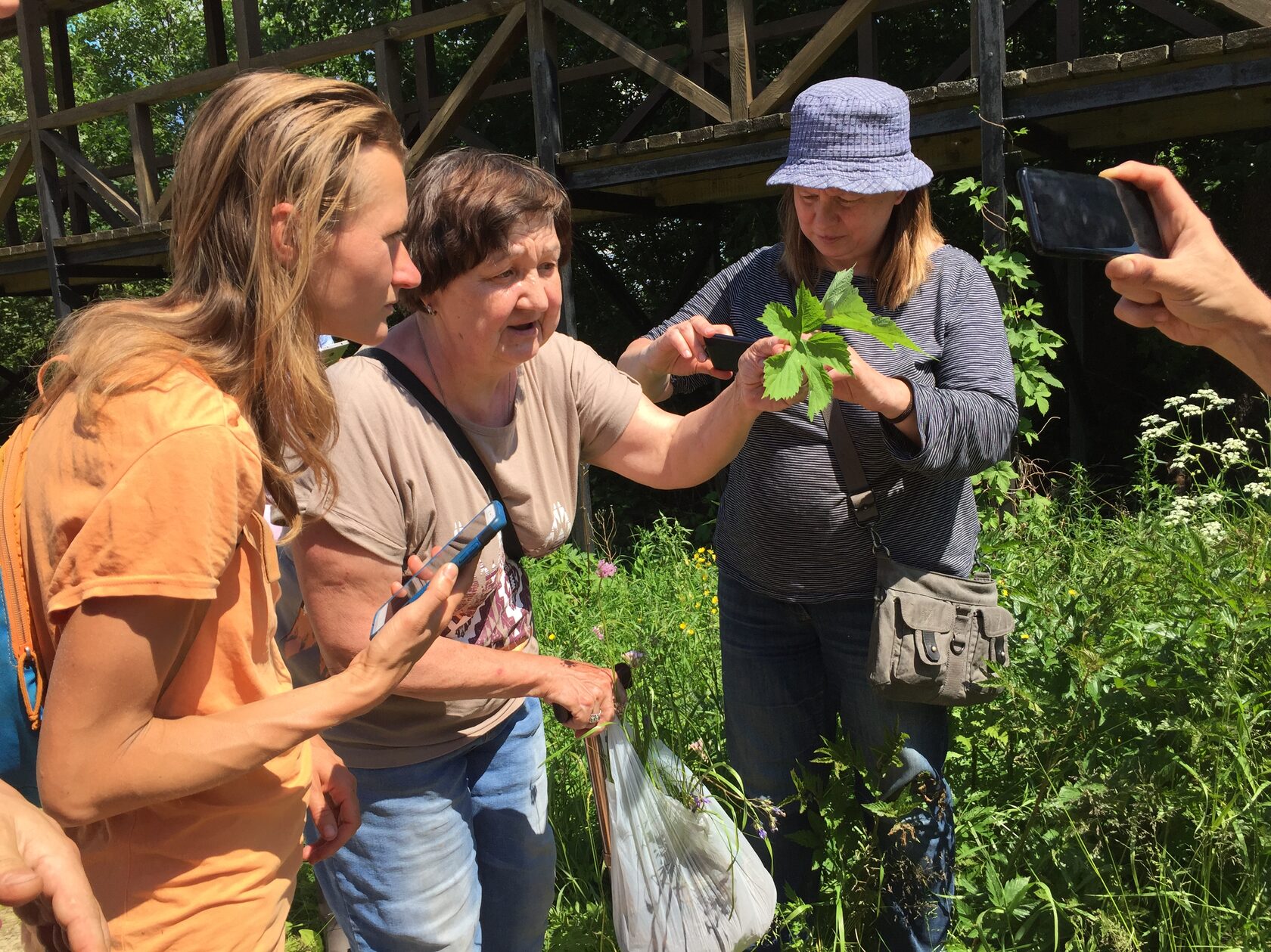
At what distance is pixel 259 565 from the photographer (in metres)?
1.35

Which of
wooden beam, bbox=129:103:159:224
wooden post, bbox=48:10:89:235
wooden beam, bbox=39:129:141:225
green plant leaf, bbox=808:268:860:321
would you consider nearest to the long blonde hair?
green plant leaf, bbox=808:268:860:321

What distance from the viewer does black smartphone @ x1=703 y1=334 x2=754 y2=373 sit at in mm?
2189

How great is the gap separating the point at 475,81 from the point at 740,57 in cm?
189

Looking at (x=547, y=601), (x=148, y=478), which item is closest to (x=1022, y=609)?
(x=148, y=478)

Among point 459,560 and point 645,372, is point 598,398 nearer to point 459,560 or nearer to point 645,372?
point 645,372

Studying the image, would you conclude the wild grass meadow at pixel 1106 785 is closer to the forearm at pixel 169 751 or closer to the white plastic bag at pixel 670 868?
the white plastic bag at pixel 670 868

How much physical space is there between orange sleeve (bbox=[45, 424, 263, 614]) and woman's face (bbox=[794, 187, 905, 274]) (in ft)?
4.74

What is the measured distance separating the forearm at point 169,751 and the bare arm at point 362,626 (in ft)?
1.37

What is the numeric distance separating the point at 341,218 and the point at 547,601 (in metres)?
3.50

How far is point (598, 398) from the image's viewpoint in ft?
7.06

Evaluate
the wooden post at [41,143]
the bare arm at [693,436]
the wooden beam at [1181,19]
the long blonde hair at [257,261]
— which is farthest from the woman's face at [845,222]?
the wooden post at [41,143]

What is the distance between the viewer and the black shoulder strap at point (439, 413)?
1888 millimetres

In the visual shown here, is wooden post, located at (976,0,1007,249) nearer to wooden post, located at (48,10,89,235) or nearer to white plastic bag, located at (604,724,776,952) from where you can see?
white plastic bag, located at (604,724,776,952)

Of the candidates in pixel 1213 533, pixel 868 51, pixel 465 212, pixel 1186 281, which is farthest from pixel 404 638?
pixel 868 51
